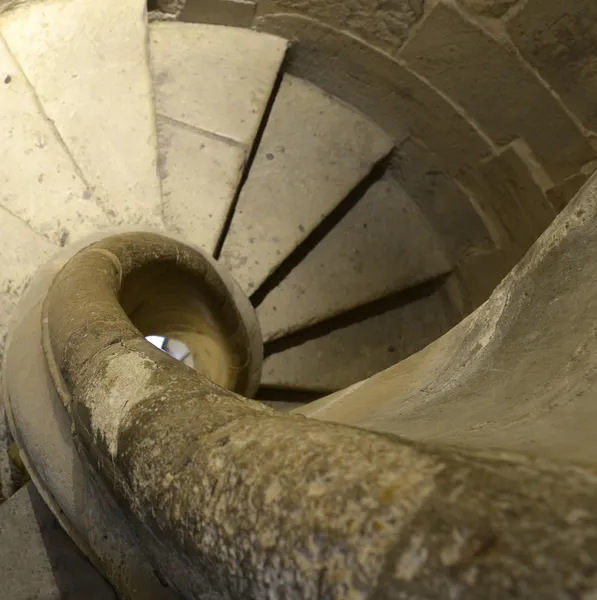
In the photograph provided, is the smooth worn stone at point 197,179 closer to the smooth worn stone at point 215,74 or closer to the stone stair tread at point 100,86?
the smooth worn stone at point 215,74

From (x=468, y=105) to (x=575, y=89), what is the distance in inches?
21.4

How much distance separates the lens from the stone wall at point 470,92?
244 centimetres

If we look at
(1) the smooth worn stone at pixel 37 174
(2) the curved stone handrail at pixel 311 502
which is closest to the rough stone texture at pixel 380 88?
(1) the smooth worn stone at pixel 37 174

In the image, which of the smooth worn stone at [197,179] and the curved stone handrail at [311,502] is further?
the smooth worn stone at [197,179]

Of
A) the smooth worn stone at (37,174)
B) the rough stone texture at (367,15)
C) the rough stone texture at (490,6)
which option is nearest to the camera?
the smooth worn stone at (37,174)

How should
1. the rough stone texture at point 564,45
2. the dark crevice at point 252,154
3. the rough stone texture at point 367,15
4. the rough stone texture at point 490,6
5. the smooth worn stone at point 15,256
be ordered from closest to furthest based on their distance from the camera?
1. the smooth worn stone at point 15,256
2. the rough stone texture at point 564,45
3. the rough stone texture at point 490,6
4. the rough stone texture at point 367,15
5. the dark crevice at point 252,154

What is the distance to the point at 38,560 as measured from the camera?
166cm

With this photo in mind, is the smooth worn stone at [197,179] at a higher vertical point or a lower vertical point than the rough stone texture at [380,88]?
lower

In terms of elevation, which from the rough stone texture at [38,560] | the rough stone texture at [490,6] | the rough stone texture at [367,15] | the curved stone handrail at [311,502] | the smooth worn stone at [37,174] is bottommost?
the rough stone texture at [38,560]

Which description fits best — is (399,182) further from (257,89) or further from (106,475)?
(106,475)

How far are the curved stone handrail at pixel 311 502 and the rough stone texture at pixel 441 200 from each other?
2.53 metres

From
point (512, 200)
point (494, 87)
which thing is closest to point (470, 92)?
point (494, 87)

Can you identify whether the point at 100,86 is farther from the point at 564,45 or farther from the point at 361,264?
the point at 564,45

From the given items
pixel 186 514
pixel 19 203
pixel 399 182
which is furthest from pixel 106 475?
pixel 399 182
